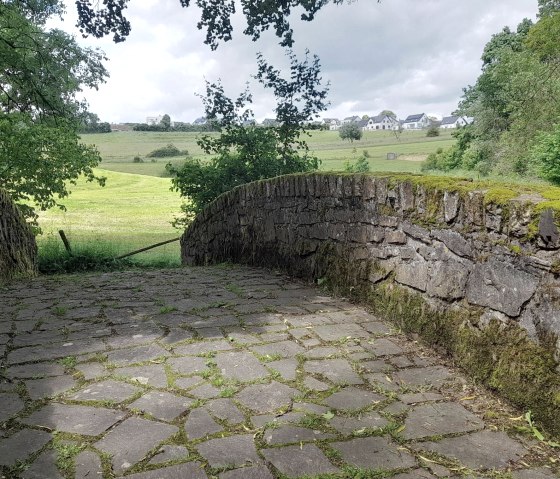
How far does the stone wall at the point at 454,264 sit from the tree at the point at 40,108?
624cm

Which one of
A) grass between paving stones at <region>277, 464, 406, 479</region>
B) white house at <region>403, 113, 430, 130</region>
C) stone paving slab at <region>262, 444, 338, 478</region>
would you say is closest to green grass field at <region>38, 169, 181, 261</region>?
stone paving slab at <region>262, 444, 338, 478</region>

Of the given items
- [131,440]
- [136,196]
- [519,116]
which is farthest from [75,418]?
[136,196]

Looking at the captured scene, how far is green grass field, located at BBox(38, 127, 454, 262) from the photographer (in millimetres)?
16031

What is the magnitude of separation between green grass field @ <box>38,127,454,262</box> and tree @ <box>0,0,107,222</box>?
192 cm

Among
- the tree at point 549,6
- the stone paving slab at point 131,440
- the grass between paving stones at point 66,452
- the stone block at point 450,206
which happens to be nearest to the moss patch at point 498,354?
the stone block at point 450,206

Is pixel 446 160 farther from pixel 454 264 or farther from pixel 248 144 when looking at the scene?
pixel 454 264

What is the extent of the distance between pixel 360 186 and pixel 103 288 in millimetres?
3221

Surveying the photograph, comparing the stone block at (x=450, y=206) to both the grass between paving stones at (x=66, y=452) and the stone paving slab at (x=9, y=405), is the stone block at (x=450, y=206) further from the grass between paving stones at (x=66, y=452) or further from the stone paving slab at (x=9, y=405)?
the stone paving slab at (x=9, y=405)

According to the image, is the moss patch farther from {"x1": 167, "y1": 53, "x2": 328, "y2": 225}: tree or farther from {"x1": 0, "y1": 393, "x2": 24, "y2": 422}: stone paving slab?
{"x1": 167, "y1": 53, "x2": 328, "y2": 225}: tree

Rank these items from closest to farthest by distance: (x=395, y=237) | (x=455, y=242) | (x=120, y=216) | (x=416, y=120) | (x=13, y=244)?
(x=455, y=242)
(x=395, y=237)
(x=13, y=244)
(x=120, y=216)
(x=416, y=120)

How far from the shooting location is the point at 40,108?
12.8 metres

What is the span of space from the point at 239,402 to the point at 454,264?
161cm

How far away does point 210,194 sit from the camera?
12.1 m

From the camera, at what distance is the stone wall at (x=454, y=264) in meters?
2.38
